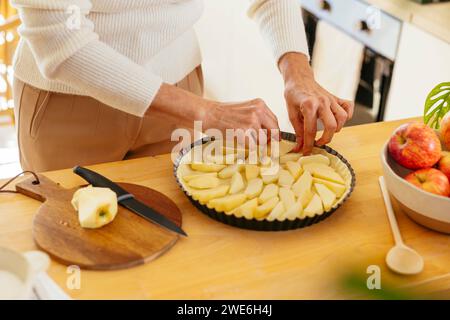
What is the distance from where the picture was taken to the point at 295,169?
44.1 inches

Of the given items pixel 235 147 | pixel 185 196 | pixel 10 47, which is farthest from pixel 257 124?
pixel 10 47

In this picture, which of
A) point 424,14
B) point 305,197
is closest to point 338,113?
point 305,197

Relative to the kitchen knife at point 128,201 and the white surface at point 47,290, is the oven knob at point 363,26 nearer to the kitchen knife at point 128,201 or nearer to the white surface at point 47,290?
the kitchen knife at point 128,201

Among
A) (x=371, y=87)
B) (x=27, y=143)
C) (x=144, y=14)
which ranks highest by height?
(x=144, y=14)

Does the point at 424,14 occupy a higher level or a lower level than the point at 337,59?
higher

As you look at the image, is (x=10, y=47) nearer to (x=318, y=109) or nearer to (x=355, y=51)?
(x=355, y=51)

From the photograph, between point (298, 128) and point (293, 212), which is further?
point (298, 128)

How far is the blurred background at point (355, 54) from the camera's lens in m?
2.03

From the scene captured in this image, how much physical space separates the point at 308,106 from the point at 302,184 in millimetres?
194

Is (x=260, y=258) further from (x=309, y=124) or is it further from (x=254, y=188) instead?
(x=309, y=124)

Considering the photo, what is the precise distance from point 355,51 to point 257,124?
135 centimetres

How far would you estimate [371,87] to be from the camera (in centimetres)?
234

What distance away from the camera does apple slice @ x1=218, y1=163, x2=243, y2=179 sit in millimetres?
1111

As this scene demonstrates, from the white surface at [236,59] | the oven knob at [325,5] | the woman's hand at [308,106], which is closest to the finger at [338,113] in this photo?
the woman's hand at [308,106]
